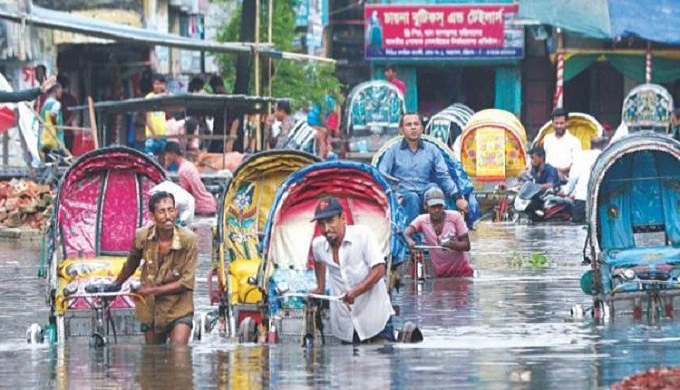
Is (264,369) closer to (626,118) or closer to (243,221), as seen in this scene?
(243,221)

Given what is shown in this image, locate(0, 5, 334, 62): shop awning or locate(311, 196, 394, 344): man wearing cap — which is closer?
locate(311, 196, 394, 344): man wearing cap

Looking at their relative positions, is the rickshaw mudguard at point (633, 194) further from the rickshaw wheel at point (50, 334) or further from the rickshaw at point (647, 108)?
the rickshaw at point (647, 108)

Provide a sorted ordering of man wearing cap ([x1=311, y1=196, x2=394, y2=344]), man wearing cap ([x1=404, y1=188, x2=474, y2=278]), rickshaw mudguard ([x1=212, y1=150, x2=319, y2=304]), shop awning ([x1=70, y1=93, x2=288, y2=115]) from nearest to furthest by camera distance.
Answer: man wearing cap ([x1=311, y1=196, x2=394, y2=344])
rickshaw mudguard ([x1=212, y1=150, x2=319, y2=304])
man wearing cap ([x1=404, y1=188, x2=474, y2=278])
shop awning ([x1=70, y1=93, x2=288, y2=115])

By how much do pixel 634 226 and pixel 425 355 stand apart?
18.8 feet

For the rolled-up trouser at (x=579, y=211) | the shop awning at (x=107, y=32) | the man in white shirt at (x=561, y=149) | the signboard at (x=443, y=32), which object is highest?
the signboard at (x=443, y=32)

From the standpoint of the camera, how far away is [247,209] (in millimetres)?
19812

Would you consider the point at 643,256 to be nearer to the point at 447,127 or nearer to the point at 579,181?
the point at 579,181

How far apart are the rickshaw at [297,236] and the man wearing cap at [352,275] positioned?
3.55ft

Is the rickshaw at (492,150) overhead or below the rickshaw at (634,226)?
overhead

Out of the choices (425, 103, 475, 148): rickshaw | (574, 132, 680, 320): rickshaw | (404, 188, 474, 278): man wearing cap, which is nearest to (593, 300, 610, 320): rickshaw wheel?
(574, 132, 680, 320): rickshaw

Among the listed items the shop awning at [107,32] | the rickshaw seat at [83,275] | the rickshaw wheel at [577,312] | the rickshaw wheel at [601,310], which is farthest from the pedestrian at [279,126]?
the rickshaw seat at [83,275]

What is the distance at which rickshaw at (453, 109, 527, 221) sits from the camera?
38.6 meters

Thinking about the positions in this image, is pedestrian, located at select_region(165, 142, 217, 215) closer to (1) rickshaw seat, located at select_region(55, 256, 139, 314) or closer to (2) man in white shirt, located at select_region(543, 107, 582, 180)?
(1) rickshaw seat, located at select_region(55, 256, 139, 314)

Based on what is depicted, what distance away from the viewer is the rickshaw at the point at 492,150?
38.6 meters
